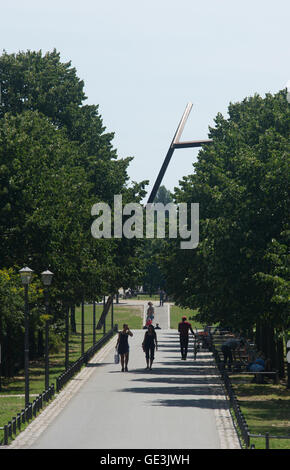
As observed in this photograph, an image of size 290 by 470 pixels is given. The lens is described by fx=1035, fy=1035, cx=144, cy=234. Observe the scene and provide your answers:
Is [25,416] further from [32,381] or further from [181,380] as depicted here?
[32,381]

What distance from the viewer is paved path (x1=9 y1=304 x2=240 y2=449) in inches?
850

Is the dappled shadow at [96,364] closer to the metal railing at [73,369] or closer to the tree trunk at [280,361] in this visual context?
the metal railing at [73,369]

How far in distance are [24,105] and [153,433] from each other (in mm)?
35561

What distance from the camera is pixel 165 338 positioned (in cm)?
7525

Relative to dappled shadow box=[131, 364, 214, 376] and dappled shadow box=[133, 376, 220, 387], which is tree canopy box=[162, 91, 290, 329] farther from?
dappled shadow box=[131, 364, 214, 376]

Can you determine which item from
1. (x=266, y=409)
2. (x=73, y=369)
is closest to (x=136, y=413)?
(x=266, y=409)

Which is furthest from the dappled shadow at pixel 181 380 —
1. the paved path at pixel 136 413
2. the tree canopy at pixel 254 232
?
the tree canopy at pixel 254 232

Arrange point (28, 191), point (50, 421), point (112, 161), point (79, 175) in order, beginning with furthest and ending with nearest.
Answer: point (112, 161), point (79, 175), point (28, 191), point (50, 421)

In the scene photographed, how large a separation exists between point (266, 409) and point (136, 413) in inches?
191

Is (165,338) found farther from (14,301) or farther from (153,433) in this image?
(153,433)

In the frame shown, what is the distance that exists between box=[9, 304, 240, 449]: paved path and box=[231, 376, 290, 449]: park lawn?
698 millimetres

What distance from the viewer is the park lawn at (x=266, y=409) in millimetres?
23953
